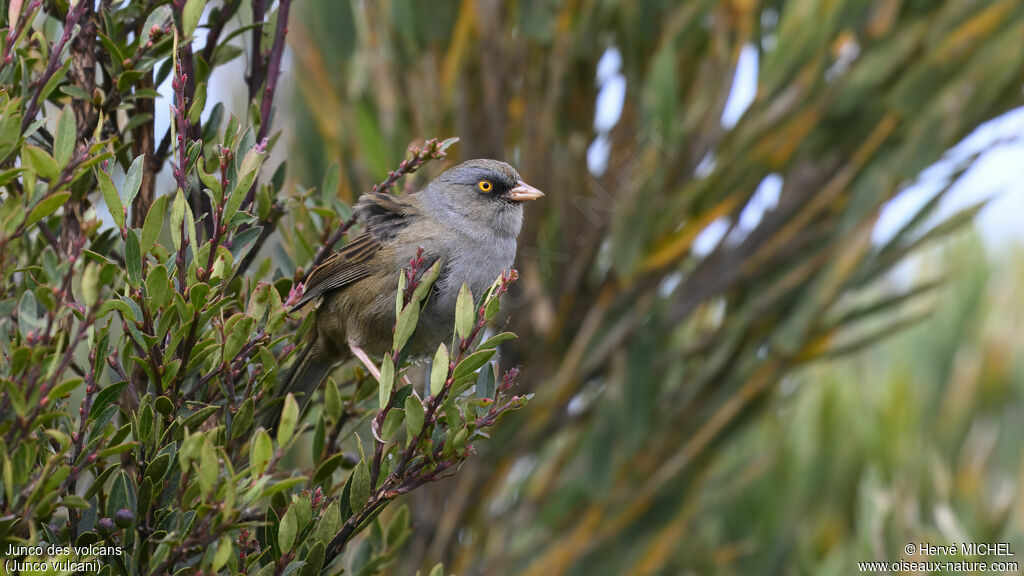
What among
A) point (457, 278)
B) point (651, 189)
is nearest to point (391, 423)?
point (457, 278)

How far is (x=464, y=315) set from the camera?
172 cm

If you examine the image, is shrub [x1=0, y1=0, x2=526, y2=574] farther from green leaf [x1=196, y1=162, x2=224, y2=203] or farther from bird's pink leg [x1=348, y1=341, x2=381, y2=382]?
bird's pink leg [x1=348, y1=341, x2=381, y2=382]

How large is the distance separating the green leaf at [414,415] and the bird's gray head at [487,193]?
1.19 m

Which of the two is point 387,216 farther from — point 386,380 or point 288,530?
point 288,530

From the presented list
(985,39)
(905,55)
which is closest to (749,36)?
(905,55)

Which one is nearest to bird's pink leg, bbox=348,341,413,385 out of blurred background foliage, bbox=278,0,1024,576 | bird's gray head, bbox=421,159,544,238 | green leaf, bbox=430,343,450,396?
bird's gray head, bbox=421,159,544,238

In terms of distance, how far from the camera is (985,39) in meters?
2.96

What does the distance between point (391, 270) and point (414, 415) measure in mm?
1001

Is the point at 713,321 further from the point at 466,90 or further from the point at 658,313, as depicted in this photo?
the point at 466,90

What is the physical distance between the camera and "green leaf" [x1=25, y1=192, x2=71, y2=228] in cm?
146

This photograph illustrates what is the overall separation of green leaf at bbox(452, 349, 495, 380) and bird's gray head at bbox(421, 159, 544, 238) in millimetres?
1172

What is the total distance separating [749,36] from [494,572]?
202 centimetres

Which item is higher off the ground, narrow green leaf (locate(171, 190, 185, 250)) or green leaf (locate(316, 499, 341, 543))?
narrow green leaf (locate(171, 190, 185, 250))

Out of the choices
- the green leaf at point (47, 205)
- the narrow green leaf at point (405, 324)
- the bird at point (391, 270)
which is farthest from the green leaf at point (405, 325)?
the bird at point (391, 270)
